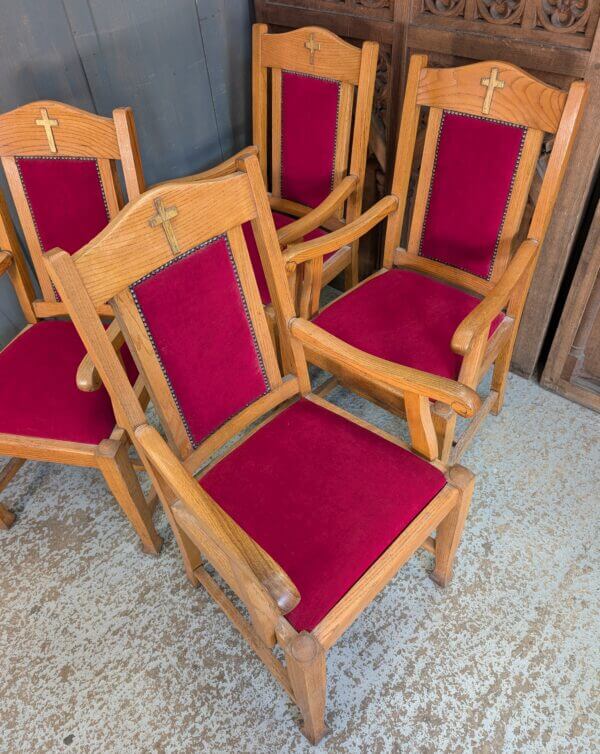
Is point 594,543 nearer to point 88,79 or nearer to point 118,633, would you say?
point 118,633

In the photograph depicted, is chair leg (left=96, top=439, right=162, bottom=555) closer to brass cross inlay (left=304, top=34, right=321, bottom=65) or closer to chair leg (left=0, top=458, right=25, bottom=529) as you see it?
chair leg (left=0, top=458, right=25, bottom=529)

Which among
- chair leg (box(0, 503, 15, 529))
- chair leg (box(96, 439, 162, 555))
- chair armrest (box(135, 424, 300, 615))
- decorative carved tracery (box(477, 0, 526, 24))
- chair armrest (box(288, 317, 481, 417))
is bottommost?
chair leg (box(0, 503, 15, 529))

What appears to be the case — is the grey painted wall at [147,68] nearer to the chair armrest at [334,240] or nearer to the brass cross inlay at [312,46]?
the brass cross inlay at [312,46]

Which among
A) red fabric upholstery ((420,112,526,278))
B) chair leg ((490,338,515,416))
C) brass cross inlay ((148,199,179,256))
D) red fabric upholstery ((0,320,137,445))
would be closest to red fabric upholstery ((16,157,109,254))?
red fabric upholstery ((0,320,137,445))

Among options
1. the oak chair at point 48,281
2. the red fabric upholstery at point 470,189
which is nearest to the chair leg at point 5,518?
the oak chair at point 48,281

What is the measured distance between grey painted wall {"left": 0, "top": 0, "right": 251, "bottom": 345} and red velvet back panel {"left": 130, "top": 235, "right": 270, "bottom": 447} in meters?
1.11

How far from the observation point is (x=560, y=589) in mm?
1420

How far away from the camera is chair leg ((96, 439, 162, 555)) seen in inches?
50.3

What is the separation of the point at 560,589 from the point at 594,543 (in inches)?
7.7

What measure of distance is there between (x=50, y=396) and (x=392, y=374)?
890 mm

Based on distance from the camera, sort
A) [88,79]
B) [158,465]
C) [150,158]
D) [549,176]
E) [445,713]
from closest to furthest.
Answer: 1. [158,465]
2. [445,713]
3. [549,176]
4. [88,79]
5. [150,158]

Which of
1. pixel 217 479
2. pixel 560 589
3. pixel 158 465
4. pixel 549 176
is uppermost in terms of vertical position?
pixel 549 176

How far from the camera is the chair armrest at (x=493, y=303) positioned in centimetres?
117

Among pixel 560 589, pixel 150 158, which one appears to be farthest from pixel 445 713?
pixel 150 158
